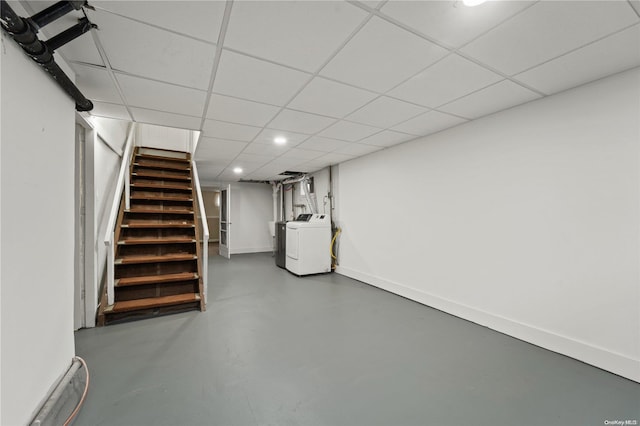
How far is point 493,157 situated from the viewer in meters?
2.56

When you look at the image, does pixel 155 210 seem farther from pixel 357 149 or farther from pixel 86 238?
pixel 357 149

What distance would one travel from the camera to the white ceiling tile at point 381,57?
1413 millimetres

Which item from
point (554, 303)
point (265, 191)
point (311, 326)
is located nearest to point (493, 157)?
point (554, 303)

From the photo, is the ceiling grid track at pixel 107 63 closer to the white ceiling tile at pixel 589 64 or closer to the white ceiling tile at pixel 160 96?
the white ceiling tile at pixel 160 96

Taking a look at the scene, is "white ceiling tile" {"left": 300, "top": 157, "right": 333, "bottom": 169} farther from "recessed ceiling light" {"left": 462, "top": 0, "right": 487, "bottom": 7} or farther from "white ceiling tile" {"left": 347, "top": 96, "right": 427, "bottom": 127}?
"recessed ceiling light" {"left": 462, "top": 0, "right": 487, "bottom": 7}

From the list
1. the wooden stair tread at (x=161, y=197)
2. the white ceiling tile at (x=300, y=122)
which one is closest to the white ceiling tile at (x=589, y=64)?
the white ceiling tile at (x=300, y=122)

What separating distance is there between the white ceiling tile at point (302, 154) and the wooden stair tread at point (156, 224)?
185cm

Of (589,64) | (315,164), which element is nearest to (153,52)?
(589,64)

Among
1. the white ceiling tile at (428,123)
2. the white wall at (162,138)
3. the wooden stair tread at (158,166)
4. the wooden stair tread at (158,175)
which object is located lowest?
the wooden stair tread at (158,175)

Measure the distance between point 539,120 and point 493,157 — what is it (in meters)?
0.46

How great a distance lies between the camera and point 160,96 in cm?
212

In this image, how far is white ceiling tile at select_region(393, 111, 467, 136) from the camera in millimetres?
2590

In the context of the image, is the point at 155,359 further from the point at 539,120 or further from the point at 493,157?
the point at 539,120

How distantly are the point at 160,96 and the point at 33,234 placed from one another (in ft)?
4.65
